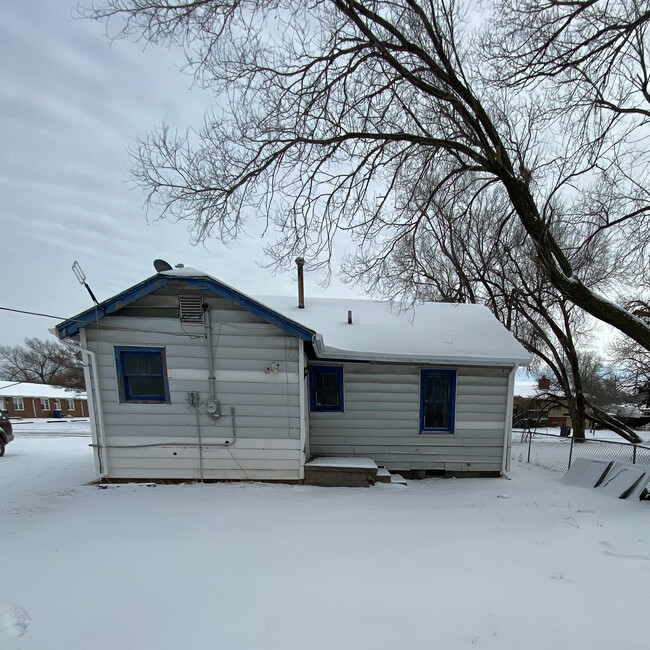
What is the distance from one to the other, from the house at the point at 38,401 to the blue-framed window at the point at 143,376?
37014 mm

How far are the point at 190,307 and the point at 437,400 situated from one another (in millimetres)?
5900

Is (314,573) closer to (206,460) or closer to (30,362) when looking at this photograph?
(206,460)

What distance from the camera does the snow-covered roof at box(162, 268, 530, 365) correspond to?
23.0 ft

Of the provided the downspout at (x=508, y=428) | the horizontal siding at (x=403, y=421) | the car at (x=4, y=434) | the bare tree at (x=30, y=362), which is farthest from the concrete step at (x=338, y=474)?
the bare tree at (x=30, y=362)

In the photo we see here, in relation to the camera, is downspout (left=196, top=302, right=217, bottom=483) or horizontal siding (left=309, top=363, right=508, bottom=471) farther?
horizontal siding (left=309, top=363, right=508, bottom=471)

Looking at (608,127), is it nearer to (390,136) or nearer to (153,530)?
(390,136)

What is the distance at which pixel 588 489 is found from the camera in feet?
20.4

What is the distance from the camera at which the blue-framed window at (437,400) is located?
24.2ft

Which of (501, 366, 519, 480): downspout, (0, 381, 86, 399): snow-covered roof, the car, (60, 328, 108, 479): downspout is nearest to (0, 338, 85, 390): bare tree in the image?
(0, 381, 86, 399): snow-covered roof

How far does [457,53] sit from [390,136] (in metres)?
1.89

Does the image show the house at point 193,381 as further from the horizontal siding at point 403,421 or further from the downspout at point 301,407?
the horizontal siding at point 403,421

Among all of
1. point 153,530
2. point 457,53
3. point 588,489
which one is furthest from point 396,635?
point 457,53

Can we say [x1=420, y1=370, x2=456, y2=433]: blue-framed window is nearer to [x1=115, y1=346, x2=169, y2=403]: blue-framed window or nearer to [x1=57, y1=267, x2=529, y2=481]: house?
[x1=57, y1=267, x2=529, y2=481]: house

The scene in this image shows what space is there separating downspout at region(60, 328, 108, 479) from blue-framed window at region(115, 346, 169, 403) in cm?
41
